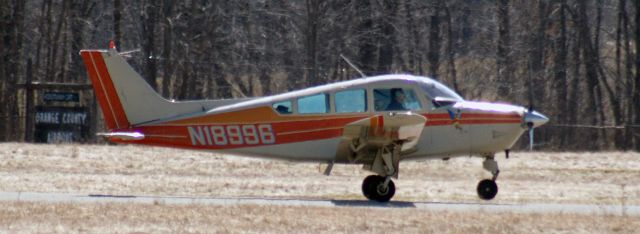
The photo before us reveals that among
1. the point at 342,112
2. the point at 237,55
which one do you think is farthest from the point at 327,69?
the point at 342,112

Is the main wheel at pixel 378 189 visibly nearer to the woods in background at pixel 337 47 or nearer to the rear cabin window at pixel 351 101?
the rear cabin window at pixel 351 101

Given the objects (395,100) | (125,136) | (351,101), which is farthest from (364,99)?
(125,136)

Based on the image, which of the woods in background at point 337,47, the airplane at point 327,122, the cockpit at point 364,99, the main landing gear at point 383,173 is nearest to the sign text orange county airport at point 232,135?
the airplane at point 327,122

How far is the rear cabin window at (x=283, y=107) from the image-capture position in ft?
56.4

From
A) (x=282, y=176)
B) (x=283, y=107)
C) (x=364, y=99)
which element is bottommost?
(x=282, y=176)

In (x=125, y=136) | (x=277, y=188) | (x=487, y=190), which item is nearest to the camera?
(x=125, y=136)

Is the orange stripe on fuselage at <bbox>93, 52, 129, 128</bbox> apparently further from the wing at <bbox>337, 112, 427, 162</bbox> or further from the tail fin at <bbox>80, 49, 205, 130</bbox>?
the wing at <bbox>337, 112, 427, 162</bbox>

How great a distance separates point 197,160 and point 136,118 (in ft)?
26.2

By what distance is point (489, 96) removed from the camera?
37.5m

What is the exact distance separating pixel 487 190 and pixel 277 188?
4075mm

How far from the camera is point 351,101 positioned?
17250mm

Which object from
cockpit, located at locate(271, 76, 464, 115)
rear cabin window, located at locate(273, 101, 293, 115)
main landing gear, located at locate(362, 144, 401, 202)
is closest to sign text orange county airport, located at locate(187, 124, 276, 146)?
rear cabin window, located at locate(273, 101, 293, 115)

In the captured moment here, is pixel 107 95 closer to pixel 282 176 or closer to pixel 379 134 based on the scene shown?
pixel 379 134

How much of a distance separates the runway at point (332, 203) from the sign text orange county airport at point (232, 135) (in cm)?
88
